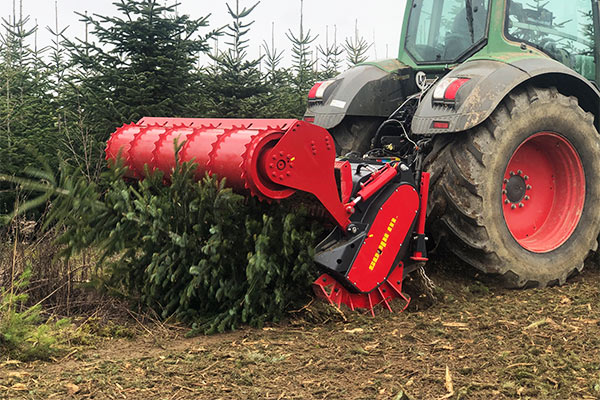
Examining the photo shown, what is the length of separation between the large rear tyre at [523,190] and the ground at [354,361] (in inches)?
22.2

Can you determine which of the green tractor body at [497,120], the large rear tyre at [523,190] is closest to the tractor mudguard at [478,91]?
the green tractor body at [497,120]

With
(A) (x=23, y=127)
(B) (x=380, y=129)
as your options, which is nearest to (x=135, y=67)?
(A) (x=23, y=127)

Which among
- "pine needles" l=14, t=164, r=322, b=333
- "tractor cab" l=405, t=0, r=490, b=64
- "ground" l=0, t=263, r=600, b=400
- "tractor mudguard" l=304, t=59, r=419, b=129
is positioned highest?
"tractor cab" l=405, t=0, r=490, b=64

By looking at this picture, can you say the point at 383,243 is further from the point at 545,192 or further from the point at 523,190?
the point at 545,192

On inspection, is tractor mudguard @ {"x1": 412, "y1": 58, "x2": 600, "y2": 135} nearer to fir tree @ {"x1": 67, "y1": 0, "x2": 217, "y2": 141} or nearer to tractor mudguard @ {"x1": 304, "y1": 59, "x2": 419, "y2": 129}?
tractor mudguard @ {"x1": 304, "y1": 59, "x2": 419, "y2": 129}

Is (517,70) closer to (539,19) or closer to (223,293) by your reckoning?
(539,19)

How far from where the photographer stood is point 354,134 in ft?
18.6

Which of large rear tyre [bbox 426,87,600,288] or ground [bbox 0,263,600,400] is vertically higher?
large rear tyre [bbox 426,87,600,288]

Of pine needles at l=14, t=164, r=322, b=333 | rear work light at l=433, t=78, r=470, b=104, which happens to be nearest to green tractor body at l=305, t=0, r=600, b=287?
rear work light at l=433, t=78, r=470, b=104

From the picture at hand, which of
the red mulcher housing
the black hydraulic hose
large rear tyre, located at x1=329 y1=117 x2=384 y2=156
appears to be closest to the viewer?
the red mulcher housing

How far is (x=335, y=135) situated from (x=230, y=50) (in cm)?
485

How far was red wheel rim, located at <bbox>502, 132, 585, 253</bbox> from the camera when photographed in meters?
5.05

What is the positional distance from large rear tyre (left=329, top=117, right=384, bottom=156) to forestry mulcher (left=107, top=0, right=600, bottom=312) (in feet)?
0.04

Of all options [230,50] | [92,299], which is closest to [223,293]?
[92,299]
